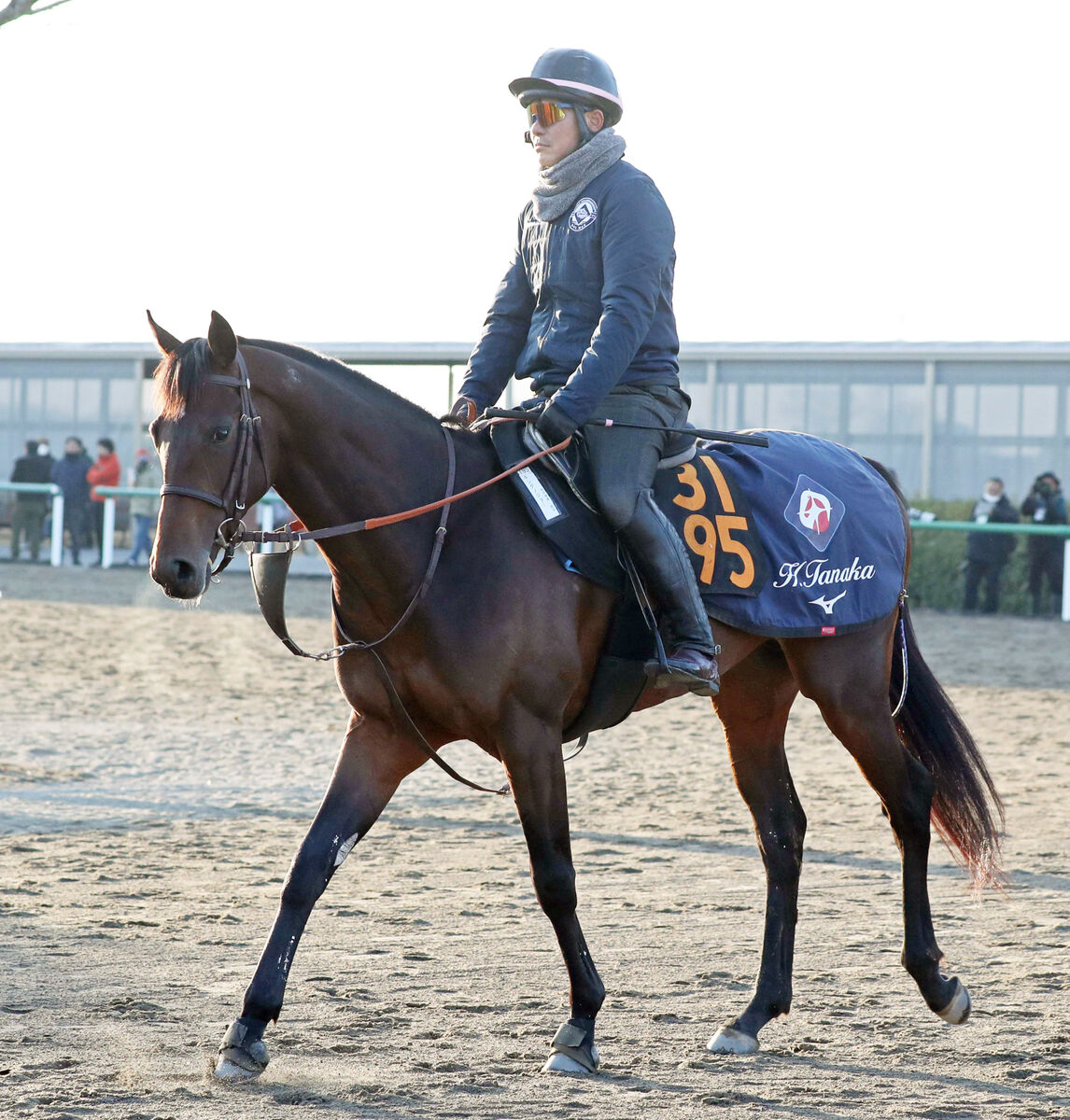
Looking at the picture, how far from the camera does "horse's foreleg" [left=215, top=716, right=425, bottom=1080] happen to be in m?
4.02

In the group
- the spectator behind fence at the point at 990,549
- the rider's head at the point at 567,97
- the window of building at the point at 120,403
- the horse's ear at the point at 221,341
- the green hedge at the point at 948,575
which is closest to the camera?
the horse's ear at the point at 221,341

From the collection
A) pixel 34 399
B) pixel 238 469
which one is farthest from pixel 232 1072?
pixel 34 399

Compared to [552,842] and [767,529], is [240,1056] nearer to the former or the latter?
[552,842]

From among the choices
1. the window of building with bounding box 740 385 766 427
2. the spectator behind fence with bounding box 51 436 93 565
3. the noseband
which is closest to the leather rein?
the noseband

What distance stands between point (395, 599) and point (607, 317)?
101cm

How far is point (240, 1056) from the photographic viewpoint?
399 cm

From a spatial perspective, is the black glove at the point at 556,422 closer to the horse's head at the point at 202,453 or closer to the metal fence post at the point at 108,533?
the horse's head at the point at 202,453

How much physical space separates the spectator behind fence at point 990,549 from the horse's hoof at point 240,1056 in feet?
57.8

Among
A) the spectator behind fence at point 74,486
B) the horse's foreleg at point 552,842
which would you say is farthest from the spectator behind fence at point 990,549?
the horse's foreleg at point 552,842

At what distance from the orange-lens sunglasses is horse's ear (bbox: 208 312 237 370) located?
126 centimetres

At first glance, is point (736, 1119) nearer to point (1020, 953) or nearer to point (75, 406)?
point (1020, 953)

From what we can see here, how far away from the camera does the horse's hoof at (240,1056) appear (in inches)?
156

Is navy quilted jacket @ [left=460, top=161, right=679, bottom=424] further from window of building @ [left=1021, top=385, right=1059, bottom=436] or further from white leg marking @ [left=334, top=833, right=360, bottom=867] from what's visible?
Result: window of building @ [left=1021, top=385, right=1059, bottom=436]

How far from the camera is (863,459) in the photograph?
566cm
